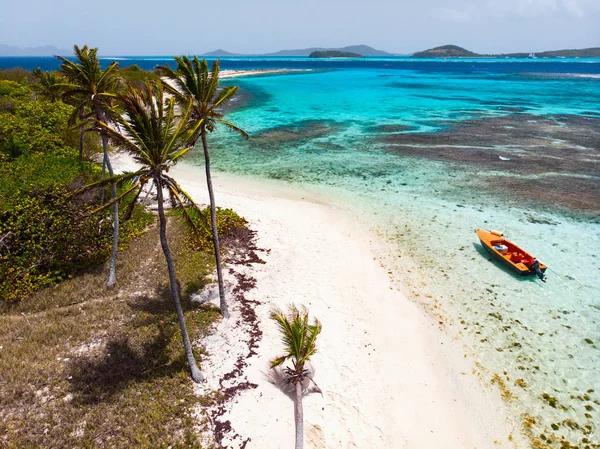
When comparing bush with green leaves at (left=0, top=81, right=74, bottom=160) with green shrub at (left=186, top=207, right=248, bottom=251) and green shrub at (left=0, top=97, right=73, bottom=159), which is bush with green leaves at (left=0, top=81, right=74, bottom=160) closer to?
green shrub at (left=0, top=97, right=73, bottom=159)

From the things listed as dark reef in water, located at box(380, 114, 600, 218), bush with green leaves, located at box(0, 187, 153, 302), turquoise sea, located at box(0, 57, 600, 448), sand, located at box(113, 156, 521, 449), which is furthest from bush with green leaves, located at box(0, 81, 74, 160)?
dark reef in water, located at box(380, 114, 600, 218)

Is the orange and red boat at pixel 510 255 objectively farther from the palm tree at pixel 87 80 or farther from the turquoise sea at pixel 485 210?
the palm tree at pixel 87 80

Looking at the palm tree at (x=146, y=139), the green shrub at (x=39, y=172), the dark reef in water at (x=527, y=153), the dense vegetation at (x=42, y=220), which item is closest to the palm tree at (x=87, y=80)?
the dense vegetation at (x=42, y=220)

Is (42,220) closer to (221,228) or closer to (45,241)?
(45,241)

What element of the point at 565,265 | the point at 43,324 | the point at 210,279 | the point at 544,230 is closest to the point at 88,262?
the point at 43,324

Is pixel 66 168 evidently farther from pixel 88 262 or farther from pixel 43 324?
pixel 43 324

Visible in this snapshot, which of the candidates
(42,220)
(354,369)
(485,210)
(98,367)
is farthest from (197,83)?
(485,210)
